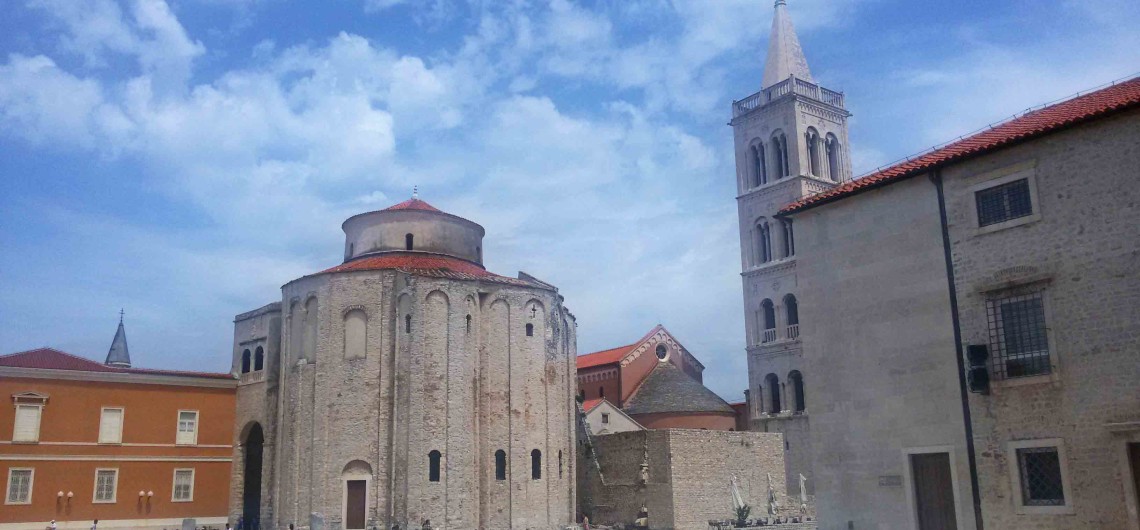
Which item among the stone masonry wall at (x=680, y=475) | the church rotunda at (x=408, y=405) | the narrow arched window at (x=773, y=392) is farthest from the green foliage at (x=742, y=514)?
the narrow arched window at (x=773, y=392)

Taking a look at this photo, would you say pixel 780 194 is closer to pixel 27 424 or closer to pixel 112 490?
pixel 112 490

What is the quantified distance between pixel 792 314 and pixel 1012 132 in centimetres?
3316

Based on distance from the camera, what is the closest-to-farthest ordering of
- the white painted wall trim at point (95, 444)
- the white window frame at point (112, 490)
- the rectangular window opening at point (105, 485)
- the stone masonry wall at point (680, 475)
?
the white painted wall trim at point (95, 444), the white window frame at point (112, 490), the rectangular window opening at point (105, 485), the stone masonry wall at point (680, 475)

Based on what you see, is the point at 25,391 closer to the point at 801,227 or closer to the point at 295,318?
the point at 295,318

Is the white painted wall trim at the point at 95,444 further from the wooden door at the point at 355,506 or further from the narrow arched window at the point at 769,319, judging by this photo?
the narrow arched window at the point at 769,319

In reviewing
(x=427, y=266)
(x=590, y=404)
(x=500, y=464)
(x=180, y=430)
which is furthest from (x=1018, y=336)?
(x=180, y=430)

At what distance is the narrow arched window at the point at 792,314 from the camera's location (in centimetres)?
5047

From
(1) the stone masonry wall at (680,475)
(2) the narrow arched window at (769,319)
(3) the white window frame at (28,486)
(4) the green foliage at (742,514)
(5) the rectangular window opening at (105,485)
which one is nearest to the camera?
(3) the white window frame at (28,486)

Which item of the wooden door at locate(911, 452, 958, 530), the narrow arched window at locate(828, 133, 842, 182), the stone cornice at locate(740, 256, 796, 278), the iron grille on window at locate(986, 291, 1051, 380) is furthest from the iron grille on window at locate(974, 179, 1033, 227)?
the narrow arched window at locate(828, 133, 842, 182)

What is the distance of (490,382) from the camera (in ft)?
125

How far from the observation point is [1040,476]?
1677cm

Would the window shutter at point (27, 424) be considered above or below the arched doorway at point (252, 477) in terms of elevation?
above

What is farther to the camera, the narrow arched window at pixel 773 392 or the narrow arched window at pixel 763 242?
the narrow arched window at pixel 763 242

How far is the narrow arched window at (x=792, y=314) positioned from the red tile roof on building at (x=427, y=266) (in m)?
18.0
